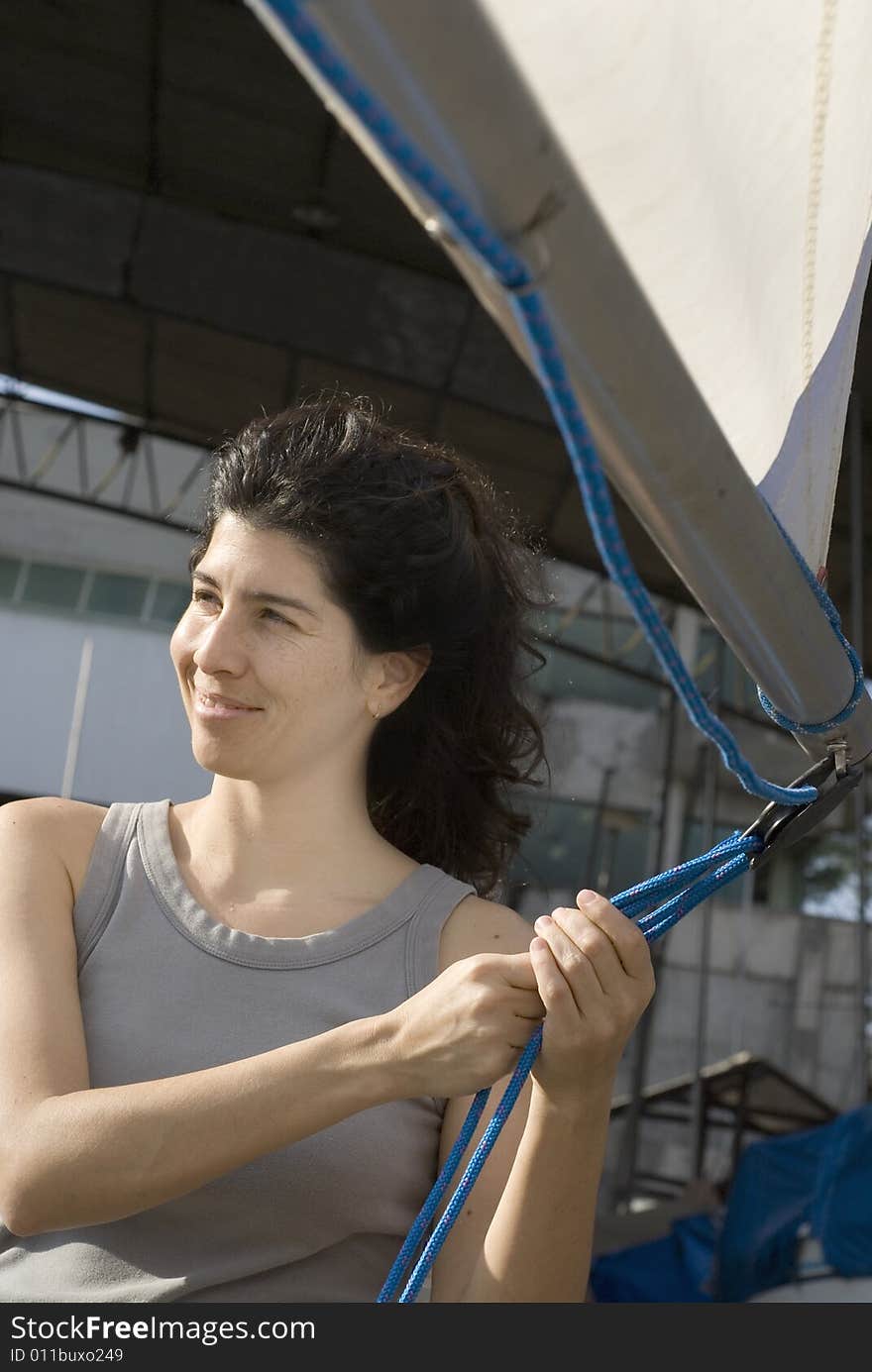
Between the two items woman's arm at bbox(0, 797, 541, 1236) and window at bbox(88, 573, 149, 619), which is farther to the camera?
window at bbox(88, 573, 149, 619)

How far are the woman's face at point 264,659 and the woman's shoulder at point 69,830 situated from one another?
15cm

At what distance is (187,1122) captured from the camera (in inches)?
39.9

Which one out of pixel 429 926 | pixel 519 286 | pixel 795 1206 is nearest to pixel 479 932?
pixel 429 926

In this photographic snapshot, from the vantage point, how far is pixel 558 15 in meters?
0.52

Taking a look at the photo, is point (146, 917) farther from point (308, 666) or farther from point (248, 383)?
point (248, 383)

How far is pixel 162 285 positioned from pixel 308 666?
7.17 m

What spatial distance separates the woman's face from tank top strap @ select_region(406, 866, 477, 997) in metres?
0.16

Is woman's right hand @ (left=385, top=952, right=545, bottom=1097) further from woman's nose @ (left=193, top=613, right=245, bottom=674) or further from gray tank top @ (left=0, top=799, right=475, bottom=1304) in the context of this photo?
woman's nose @ (left=193, top=613, right=245, bottom=674)

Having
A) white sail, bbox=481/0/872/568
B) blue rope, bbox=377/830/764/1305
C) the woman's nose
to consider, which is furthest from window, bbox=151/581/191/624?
white sail, bbox=481/0/872/568

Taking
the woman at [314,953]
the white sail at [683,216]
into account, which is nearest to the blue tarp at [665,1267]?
the woman at [314,953]

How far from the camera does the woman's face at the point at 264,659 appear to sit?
128 cm

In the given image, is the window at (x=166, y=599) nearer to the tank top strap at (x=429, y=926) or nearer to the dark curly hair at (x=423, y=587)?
the dark curly hair at (x=423, y=587)

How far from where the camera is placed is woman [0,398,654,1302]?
1005mm

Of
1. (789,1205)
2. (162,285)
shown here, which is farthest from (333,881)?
(162,285)
